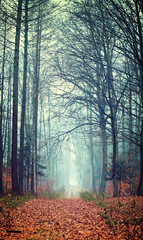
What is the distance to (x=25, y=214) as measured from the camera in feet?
Answer: 17.8

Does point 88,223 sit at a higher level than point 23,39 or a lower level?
lower

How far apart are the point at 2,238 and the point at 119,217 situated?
2869 millimetres

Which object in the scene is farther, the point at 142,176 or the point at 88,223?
the point at 142,176

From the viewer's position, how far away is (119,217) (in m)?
4.67

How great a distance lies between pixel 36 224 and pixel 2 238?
1254 mm

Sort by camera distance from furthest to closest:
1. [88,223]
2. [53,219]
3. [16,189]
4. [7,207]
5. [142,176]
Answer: [16,189], [142,176], [7,207], [53,219], [88,223]

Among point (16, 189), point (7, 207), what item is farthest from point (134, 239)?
point (16, 189)

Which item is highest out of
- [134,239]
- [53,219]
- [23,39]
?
[23,39]

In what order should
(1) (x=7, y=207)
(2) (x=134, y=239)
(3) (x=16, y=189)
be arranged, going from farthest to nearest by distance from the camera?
(3) (x=16, y=189) → (1) (x=7, y=207) → (2) (x=134, y=239)

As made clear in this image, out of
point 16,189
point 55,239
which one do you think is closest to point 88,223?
point 55,239

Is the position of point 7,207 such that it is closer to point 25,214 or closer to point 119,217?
point 25,214

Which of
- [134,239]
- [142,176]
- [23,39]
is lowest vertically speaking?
[134,239]

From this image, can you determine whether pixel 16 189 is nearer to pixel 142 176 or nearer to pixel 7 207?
pixel 7 207

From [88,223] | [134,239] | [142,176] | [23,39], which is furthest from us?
[23,39]
